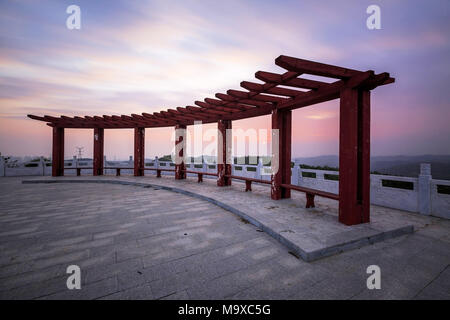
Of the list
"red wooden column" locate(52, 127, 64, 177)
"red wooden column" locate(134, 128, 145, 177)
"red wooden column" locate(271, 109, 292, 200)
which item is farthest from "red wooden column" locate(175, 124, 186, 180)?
"red wooden column" locate(52, 127, 64, 177)

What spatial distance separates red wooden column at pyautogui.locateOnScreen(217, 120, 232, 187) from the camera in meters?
8.54

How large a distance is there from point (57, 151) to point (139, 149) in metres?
5.12

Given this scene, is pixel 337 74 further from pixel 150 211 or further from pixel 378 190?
pixel 150 211

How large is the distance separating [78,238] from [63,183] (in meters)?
9.24

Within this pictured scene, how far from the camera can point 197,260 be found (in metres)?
2.78

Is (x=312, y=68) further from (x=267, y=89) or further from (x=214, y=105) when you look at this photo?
(x=214, y=105)

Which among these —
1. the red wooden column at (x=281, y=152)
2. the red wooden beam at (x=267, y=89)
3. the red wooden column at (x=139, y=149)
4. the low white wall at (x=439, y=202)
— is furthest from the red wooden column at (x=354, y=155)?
the red wooden column at (x=139, y=149)

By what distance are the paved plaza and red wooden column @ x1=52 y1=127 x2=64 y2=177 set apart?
878cm

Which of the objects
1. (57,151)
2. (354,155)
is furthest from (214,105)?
(57,151)

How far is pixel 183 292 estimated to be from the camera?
2.12m

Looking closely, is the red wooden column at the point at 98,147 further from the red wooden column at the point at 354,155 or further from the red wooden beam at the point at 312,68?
the red wooden column at the point at 354,155

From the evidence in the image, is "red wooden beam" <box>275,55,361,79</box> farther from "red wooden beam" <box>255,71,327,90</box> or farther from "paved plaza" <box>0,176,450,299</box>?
"paved plaza" <box>0,176,450,299</box>
